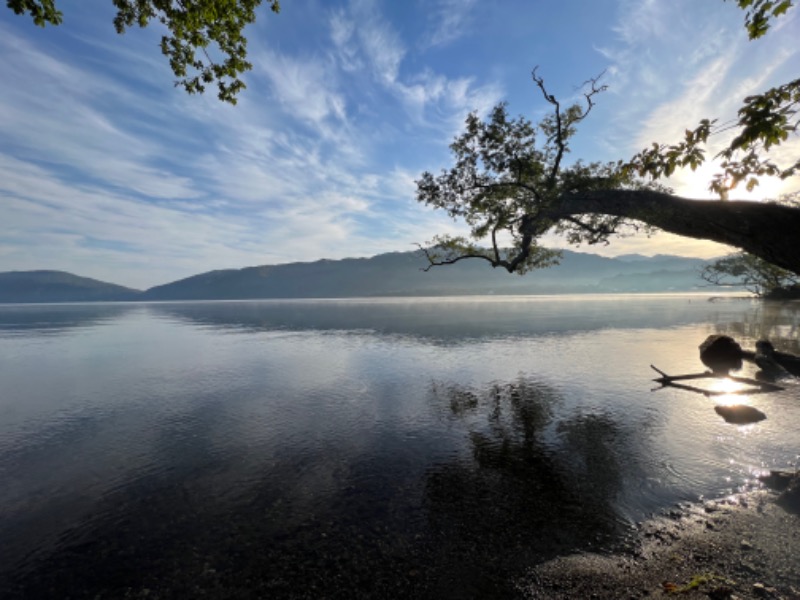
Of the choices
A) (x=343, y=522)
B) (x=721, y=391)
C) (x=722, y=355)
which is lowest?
(x=721, y=391)

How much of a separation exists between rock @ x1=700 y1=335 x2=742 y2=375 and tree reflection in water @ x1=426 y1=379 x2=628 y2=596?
59.9 feet

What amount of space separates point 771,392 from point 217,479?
3102 cm

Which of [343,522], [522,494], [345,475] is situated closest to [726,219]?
[522,494]

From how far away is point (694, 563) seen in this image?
875 cm

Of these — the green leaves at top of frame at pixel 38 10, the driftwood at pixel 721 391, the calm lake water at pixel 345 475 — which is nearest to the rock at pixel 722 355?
the calm lake water at pixel 345 475

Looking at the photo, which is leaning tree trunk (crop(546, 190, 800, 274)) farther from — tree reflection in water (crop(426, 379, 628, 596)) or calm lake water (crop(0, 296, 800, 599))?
tree reflection in water (crop(426, 379, 628, 596))

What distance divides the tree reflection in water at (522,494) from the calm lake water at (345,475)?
7 centimetres

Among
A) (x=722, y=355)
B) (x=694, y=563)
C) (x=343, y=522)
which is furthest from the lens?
(x=722, y=355)

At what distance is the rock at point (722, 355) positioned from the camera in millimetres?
31000

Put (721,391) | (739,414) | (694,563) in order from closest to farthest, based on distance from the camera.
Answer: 1. (694,563)
2. (739,414)
3. (721,391)

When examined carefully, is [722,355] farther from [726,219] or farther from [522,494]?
[522,494]

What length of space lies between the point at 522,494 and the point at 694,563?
480 centimetres

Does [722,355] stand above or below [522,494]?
above

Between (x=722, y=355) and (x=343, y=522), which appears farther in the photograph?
(x=722, y=355)
